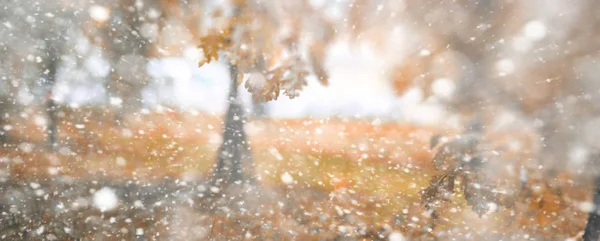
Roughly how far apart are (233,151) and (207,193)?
1.78 metres

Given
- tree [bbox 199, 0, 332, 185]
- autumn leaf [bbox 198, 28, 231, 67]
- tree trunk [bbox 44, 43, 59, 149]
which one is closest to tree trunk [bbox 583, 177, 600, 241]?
tree [bbox 199, 0, 332, 185]

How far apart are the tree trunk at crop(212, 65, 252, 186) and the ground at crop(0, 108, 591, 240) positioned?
286 millimetres

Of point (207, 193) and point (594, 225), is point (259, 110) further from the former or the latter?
point (594, 225)

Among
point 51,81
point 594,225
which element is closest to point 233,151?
point 51,81

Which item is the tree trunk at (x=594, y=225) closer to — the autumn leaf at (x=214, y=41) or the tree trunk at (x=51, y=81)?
the autumn leaf at (x=214, y=41)

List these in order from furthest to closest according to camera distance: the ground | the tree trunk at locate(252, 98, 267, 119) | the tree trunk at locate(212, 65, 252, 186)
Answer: the tree trunk at locate(252, 98, 267, 119)
the tree trunk at locate(212, 65, 252, 186)
the ground

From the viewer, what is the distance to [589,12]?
2344mm

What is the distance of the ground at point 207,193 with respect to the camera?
4461 mm

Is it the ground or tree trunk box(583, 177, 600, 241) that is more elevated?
the ground

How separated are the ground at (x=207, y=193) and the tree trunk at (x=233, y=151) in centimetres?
29

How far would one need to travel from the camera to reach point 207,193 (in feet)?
18.4

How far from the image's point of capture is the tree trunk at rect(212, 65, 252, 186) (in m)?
6.41

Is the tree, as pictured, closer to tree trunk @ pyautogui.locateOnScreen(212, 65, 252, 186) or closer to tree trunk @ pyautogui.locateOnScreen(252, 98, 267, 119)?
tree trunk @ pyautogui.locateOnScreen(212, 65, 252, 186)

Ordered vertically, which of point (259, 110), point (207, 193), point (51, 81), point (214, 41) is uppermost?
point (259, 110)
